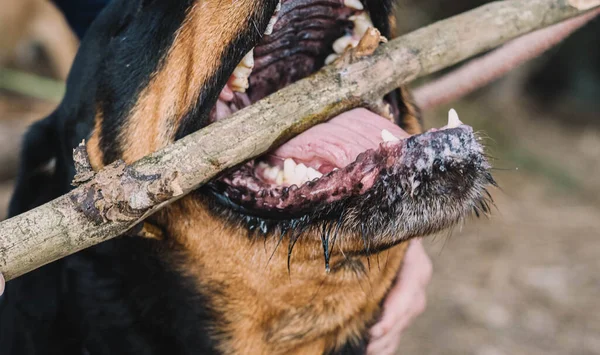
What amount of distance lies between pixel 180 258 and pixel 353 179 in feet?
1.93

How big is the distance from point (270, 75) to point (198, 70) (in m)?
0.46

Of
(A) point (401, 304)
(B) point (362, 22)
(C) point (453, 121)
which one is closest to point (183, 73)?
(B) point (362, 22)

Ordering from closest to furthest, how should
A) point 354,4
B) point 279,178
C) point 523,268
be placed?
point 279,178 → point 354,4 → point 523,268

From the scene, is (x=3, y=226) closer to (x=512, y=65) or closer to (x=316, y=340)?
(x=316, y=340)

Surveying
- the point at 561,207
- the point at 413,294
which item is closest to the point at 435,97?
the point at 413,294

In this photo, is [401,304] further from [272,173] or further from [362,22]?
[362,22]

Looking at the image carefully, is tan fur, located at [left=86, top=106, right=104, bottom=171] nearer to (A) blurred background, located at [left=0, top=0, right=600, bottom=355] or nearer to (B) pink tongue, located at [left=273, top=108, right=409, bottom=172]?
(B) pink tongue, located at [left=273, top=108, right=409, bottom=172]

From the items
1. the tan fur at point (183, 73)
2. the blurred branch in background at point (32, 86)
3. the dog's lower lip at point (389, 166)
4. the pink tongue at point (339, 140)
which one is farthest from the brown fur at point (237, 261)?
the blurred branch in background at point (32, 86)

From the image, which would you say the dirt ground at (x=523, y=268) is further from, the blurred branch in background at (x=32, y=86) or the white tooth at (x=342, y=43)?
the blurred branch in background at (x=32, y=86)

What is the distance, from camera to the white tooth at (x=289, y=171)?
2.04 meters

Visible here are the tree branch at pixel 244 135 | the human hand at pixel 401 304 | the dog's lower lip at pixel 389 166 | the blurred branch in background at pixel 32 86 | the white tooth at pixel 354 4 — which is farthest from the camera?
the blurred branch in background at pixel 32 86

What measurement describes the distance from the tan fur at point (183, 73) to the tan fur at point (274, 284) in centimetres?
22

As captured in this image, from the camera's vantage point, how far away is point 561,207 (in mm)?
5707

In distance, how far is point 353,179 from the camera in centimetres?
185
